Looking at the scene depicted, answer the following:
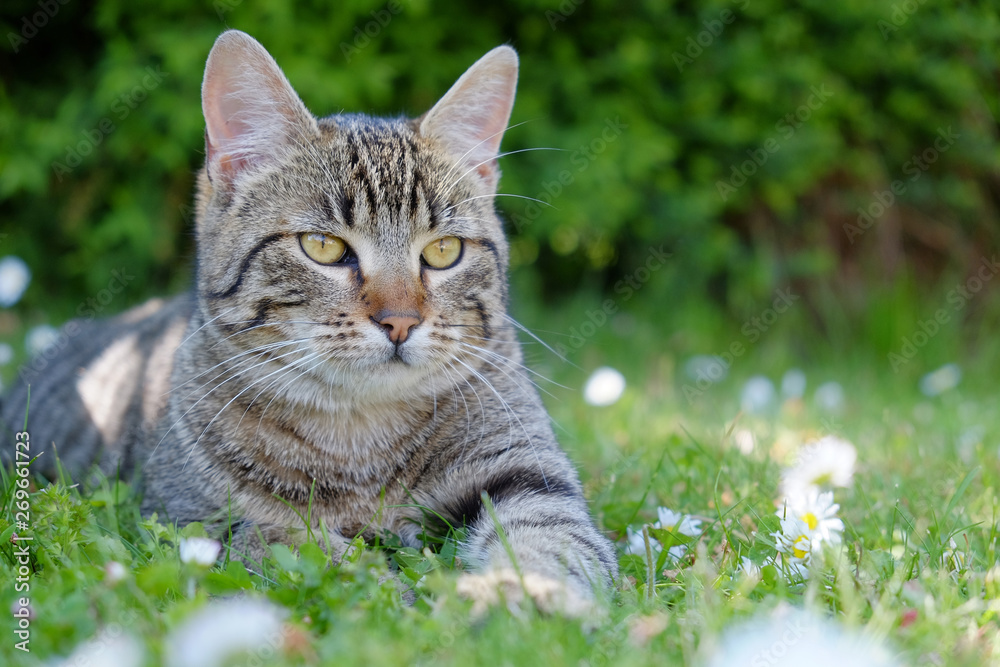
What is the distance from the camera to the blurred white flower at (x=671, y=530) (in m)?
1.88

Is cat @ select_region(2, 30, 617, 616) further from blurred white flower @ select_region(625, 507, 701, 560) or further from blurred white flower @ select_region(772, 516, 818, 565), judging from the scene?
blurred white flower @ select_region(772, 516, 818, 565)

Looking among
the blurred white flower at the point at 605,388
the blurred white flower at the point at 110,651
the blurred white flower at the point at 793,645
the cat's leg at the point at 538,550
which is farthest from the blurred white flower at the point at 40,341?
the blurred white flower at the point at 793,645

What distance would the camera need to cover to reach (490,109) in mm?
2393

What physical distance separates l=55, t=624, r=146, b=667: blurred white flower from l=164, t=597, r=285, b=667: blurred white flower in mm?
43

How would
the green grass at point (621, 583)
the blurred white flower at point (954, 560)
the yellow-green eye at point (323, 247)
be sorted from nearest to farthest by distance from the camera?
the green grass at point (621, 583), the blurred white flower at point (954, 560), the yellow-green eye at point (323, 247)

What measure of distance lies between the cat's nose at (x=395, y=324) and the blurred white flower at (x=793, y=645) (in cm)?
94

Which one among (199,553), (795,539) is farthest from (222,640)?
(795,539)

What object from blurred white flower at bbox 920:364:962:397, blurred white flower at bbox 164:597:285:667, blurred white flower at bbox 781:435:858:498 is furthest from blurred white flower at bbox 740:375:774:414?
blurred white flower at bbox 164:597:285:667

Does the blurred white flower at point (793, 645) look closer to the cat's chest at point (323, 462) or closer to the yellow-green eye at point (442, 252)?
the cat's chest at point (323, 462)

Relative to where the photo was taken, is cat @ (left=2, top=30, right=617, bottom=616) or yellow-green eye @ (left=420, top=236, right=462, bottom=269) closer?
cat @ (left=2, top=30, right=617, bottom=616)

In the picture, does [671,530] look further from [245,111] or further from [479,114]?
[245,111]

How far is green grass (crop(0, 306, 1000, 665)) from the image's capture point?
1.29m

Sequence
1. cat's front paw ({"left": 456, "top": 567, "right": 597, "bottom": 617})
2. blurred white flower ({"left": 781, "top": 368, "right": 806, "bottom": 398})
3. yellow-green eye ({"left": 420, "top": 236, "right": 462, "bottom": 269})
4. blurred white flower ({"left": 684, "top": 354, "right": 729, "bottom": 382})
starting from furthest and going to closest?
blurred white flower ({"left": 684, "top": 354, "right": 729, "bottom": 382}) < blurred white flower ({"left": 781, "top": 368, "right": 806, "bottom": 398}) < yellow-green eye ({"left": 420, "top": 236, "right": 462, "bottom": 269}) < cat's front paw ({"left": 456, "top": 567, "right": 597, "bottom": 617})

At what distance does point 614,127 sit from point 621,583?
3.38 meters
